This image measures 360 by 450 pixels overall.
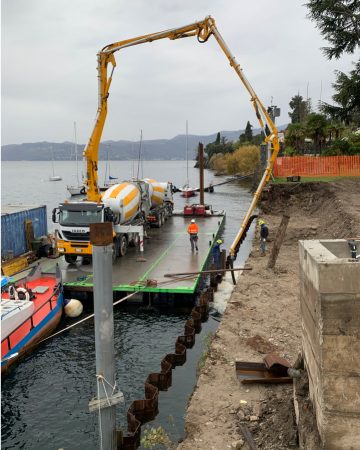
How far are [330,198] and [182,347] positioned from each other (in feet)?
76.3

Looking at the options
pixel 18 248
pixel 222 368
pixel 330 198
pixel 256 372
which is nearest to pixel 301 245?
pixel 256 372

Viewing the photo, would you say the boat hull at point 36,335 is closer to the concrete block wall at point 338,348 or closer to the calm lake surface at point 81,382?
the calm lake surface at point 81,382

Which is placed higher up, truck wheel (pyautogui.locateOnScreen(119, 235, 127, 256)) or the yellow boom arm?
the yellow boom arm

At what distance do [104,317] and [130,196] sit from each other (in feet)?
54.0

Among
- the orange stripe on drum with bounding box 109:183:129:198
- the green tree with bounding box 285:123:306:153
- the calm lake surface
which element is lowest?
the calm lake surface

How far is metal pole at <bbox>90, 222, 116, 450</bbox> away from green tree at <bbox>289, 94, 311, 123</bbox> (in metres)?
93.8

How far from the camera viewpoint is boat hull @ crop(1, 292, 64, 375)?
43.2ft

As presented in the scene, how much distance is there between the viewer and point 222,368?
11438 mm

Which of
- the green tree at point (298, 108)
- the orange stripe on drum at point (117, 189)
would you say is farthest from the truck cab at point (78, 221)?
the green tree at point (298, 108)

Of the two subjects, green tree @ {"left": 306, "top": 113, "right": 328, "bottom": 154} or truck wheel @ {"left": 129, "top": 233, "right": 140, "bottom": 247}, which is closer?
truck wheel @ {"left": 129, "top": 233, "right": 140, "bottom": 247}

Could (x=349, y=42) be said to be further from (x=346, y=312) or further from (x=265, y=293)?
(x=346, y=312)

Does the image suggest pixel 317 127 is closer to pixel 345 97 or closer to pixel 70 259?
pixel 345 97

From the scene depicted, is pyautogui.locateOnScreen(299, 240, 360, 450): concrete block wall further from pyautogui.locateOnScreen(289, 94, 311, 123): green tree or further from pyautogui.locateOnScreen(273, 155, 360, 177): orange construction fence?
pyautogui.locateOnScreen(289, 94, 311, 123): green tree

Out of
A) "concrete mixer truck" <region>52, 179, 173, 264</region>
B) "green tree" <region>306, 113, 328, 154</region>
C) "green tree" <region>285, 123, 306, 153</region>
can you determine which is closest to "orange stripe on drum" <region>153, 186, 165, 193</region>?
"concrete mixer truck" <region>52, 179, 173, 264</region>
